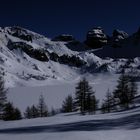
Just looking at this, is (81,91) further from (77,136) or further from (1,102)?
(77,136)

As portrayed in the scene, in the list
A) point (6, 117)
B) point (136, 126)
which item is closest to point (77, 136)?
point (136, 126)

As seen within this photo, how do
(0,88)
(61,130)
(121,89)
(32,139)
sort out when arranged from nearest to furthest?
(32,139), (61,130), (0,88), (121,89)

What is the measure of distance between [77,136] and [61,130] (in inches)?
90.4

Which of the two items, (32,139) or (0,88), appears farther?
(0,88)

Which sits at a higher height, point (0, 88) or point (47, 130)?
point (0, 88)

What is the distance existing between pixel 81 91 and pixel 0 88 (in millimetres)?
19933

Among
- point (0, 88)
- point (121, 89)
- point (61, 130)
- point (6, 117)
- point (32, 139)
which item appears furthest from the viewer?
point (121, 89)

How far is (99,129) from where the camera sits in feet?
53.8

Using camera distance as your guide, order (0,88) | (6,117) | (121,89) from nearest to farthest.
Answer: (0,88) < (6,117) < (121,89)

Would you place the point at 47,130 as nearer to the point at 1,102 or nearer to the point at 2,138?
the point at 2,138

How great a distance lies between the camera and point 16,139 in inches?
554

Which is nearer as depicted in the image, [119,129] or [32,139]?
[32,139]

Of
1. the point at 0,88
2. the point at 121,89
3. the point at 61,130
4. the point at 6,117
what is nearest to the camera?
the point at 61,130

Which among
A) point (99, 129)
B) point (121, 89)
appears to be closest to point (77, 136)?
point (99, 129)
